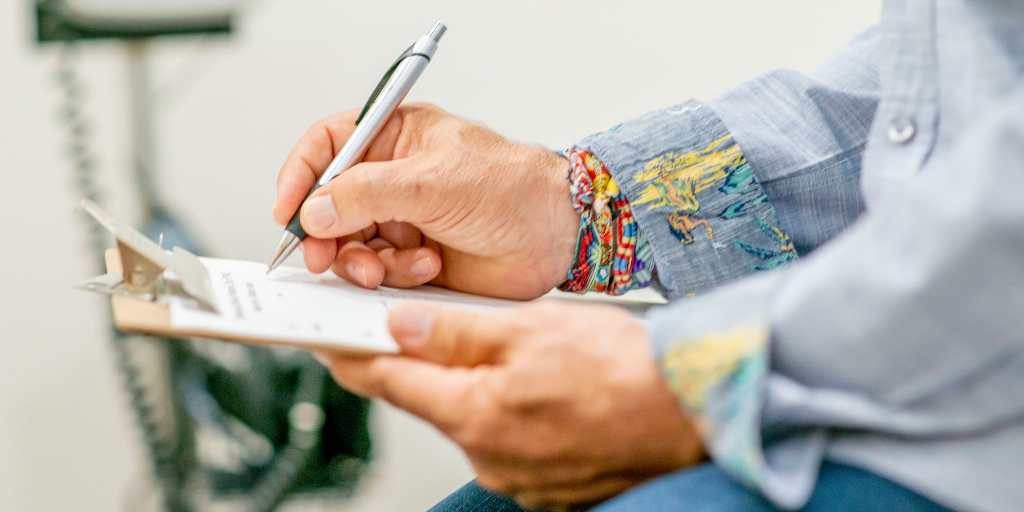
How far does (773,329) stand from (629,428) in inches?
2.7

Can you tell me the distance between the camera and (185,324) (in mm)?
279

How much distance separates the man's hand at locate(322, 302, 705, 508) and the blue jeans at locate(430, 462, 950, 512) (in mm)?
12

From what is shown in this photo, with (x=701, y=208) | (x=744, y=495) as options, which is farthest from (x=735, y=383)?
(x=701, y=208)

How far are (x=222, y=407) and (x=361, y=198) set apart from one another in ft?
1.84

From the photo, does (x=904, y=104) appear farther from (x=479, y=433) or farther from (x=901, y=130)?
(x=479, y=433)

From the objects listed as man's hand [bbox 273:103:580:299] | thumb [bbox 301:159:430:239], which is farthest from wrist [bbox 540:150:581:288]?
thumb [bbox 301:159:430:239]

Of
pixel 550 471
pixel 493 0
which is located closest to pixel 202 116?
pixel 493 0

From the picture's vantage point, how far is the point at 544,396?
25 cm

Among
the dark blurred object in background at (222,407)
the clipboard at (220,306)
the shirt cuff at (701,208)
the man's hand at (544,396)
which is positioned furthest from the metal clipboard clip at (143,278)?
the dark blurred object in background at (222,407)

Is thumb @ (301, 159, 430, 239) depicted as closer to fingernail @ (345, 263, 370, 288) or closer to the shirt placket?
fingernail @ (345, 263, 370, 288)

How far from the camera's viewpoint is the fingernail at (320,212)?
47 cm

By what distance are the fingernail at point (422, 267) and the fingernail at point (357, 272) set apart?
0.16 feet

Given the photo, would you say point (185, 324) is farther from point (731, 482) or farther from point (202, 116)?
point (202, 116)

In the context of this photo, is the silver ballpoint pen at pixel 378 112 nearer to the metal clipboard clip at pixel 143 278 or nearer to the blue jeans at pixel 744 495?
the metal clipboard clip at pixel 143 278
